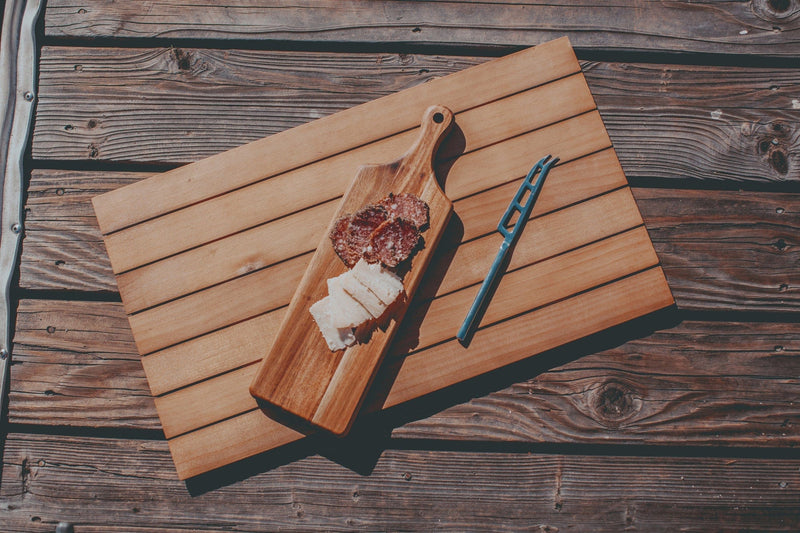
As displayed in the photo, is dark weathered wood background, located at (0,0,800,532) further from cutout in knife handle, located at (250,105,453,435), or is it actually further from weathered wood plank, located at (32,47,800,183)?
cutout in knife handle, located at (250,105,453,435)

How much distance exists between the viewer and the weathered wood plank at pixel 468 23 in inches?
65.2

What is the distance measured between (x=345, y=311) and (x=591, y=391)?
2.57 ft

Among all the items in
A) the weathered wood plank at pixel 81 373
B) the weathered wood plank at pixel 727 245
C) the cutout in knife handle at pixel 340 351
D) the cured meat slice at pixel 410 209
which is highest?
the weathered wood plank at pixel 727 245

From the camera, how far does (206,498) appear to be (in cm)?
150

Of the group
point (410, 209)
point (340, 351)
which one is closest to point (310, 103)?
point (410, 209)

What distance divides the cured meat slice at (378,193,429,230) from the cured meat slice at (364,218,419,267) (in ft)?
0.06

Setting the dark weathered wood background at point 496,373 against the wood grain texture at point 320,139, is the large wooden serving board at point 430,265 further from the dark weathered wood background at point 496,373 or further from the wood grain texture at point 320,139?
the dark weathered wood background at point 496,373

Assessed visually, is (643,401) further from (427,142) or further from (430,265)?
(427,142)

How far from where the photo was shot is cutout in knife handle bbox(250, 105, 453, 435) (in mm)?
1373

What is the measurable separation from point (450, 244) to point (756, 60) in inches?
46.8

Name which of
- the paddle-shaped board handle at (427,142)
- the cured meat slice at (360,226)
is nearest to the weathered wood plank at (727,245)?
the paddle-shaped board handle at (427,142)

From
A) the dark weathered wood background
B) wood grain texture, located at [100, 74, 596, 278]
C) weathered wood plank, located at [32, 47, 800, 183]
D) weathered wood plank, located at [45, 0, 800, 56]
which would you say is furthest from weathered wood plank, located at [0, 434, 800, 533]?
weathered wood plank, located at [45, 0, 800, 56]

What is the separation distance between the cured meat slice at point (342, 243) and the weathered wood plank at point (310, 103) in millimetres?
425

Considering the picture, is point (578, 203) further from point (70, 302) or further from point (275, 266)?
point (70, 302)
